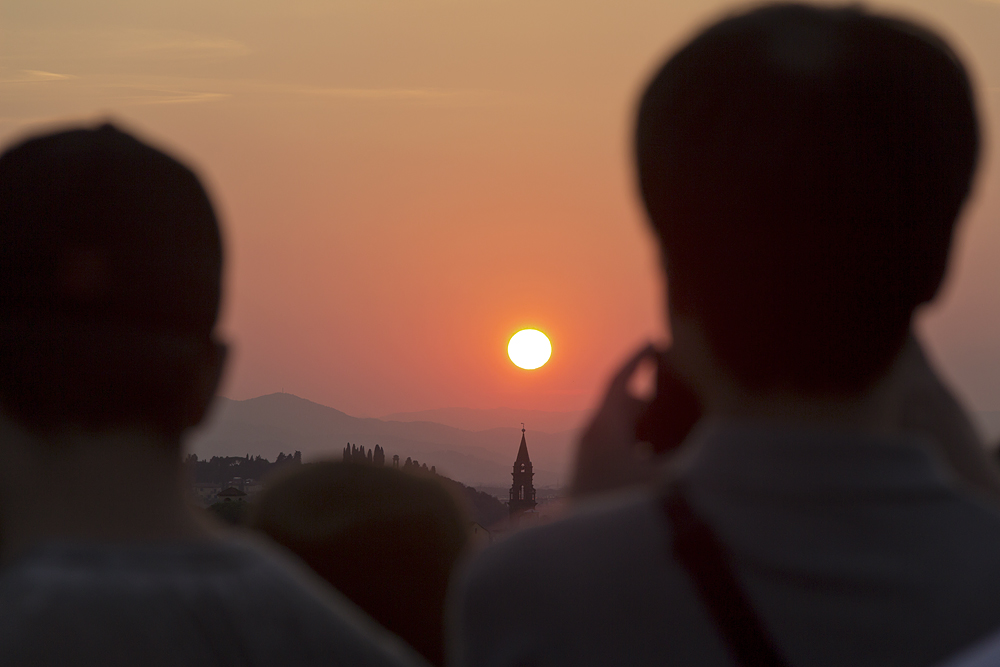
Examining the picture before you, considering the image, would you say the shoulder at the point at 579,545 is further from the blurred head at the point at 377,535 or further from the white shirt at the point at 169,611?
the blurred head at the point at 377,535

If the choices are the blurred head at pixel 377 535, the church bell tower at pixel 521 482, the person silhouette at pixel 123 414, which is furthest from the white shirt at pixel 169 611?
the church bell tower at pixel 521 482

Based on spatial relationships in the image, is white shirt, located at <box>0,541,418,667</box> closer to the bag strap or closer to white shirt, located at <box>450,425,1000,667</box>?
white shirt, located at <box>450,425,1000,667</box>

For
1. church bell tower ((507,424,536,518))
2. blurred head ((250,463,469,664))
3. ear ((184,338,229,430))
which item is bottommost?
church bell tower ((507,424,536,518))

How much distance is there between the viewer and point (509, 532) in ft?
6.64

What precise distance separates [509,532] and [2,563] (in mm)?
1508

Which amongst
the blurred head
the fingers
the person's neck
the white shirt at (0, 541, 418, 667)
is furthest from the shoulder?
the blurred head

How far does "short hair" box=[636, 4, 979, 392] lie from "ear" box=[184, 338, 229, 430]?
143 cm

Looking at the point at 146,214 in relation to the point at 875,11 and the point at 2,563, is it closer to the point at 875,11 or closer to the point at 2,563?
the point at 2,563

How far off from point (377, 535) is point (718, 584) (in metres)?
2.07

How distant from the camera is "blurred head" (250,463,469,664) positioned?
12.4 feet

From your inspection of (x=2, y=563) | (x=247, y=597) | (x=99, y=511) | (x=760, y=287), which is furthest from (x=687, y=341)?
(x=2, y=563)

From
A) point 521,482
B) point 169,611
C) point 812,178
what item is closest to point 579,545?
point 812,178

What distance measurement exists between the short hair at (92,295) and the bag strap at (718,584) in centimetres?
148

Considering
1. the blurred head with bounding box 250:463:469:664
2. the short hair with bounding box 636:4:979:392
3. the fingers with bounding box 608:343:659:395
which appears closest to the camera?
the short hair with bounding box 636:4:979:392
